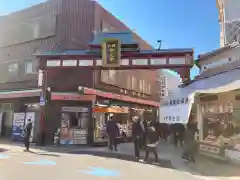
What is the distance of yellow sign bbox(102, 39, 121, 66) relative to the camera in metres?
18.3

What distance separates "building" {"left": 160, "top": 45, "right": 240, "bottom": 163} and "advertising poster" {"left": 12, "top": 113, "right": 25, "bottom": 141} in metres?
10.8

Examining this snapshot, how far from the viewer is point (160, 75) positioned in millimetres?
36438

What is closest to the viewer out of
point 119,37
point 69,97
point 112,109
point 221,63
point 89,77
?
point 221,63

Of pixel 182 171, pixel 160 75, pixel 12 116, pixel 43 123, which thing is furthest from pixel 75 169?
pixel 160 75

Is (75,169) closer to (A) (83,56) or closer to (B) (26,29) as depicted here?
(A) (83,56)

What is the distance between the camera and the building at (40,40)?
71.9 feet

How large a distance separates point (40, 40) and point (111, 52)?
23.3 feet

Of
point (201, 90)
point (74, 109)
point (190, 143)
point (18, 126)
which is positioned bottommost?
point (190, 143)

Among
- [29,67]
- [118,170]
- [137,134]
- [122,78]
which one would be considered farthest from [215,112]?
[29,67]

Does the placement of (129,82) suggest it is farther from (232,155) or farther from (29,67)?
(232,155)

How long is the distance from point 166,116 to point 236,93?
4400 mm

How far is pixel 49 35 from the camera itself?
22.3m

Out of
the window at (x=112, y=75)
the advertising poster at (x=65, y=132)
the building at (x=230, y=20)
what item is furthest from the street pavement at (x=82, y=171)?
the window at (x=112, y=75)

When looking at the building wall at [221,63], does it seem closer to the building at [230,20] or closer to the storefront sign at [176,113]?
the building at [230,20]
